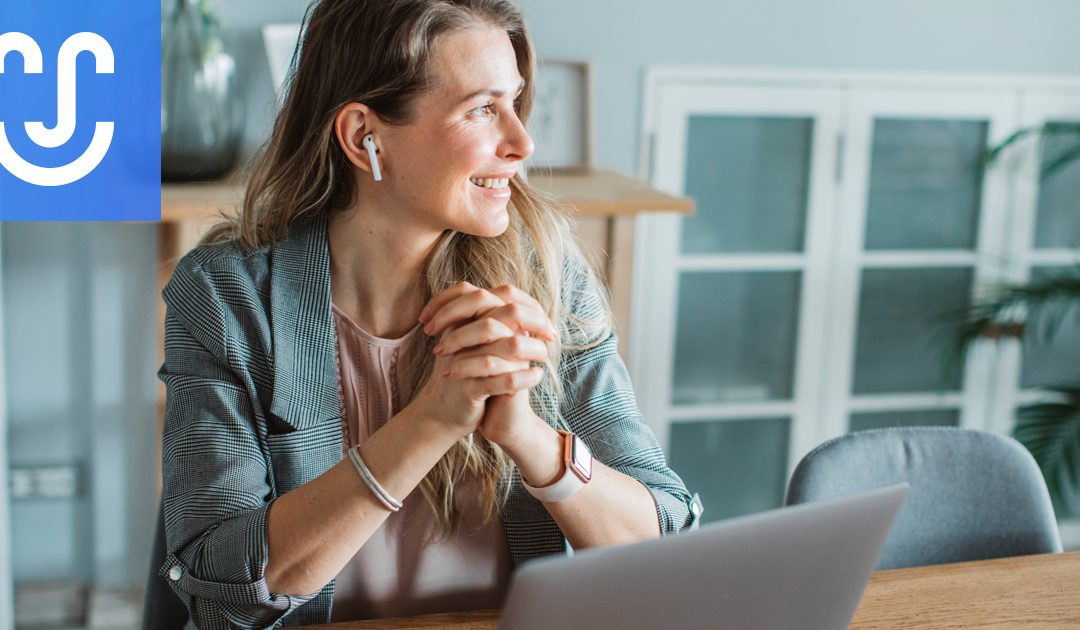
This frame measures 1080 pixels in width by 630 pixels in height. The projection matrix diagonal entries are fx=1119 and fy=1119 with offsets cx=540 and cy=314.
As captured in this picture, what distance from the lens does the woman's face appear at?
1.27m

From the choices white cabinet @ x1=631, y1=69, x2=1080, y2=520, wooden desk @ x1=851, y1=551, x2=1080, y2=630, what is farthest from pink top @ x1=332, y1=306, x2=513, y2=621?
white cabinet @ x1=631, y1=69, x2=1080, y2=520

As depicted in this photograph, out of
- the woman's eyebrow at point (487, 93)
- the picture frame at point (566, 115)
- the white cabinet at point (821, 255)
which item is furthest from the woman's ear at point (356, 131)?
the white cabinet at point (821, 255)

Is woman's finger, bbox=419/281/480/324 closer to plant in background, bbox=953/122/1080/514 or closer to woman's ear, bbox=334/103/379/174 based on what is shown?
woman's ear, bbox=334/103/379/174

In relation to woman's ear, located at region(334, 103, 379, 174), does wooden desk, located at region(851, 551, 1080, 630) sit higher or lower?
lower

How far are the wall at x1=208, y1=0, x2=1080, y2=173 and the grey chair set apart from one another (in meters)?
1.35

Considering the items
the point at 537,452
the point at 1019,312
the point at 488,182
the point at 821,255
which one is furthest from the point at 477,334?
the point at 1019,312

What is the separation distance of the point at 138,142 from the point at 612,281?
3.32 feet

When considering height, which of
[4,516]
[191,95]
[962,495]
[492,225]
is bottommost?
[4,516]

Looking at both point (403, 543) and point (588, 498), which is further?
point (403, 543)

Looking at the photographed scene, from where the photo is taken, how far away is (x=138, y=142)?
Answer: 219 centimetres

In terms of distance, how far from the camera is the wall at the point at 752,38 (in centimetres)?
249

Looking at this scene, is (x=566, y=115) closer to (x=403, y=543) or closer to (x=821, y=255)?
(x=821, y=255)

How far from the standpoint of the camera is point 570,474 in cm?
119

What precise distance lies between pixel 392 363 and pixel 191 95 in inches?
45.5
